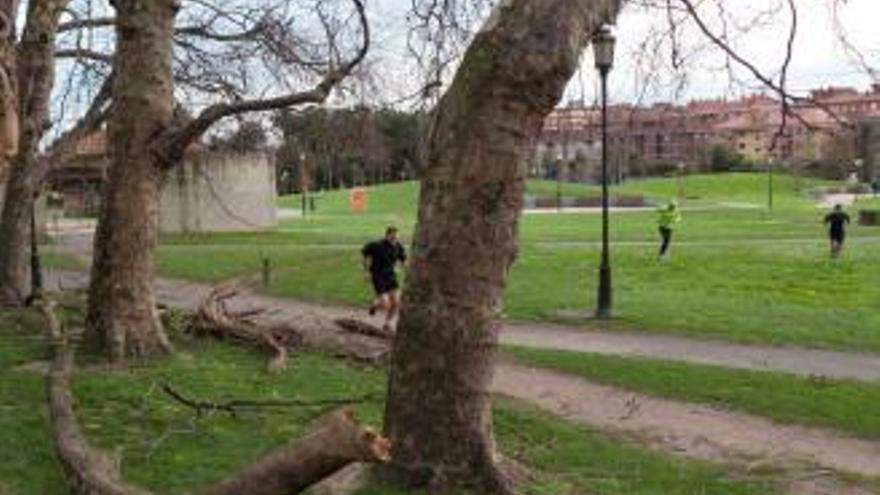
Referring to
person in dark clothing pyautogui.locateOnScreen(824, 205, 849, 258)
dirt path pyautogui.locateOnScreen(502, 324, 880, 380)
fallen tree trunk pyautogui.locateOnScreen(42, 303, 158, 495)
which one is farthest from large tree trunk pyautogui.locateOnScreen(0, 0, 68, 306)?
person in dark clothing pyautogui.locateOnScreen(824, 205, 849, 258)

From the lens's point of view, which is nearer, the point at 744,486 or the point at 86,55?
the point at 744,486

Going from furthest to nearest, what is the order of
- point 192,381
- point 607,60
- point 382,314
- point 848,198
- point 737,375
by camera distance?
point 848,198
point 382,314
point 607,60
point 737,375
point 192,381

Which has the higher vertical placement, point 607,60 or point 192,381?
point 607,60

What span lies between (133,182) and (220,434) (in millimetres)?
5193

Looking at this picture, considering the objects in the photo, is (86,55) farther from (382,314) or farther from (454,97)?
(454,97)

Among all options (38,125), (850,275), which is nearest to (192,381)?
(38,125)

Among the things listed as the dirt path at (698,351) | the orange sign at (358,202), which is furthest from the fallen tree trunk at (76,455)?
the orange sign at (358,202)

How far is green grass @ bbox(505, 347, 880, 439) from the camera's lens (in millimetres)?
15930

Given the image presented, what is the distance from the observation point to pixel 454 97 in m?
9.90

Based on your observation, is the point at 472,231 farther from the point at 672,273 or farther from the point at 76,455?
the point at 672,273

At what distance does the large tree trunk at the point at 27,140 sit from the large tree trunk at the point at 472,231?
45.6ft

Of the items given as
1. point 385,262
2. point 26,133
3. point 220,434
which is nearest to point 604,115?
point 385,262

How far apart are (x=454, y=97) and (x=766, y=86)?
3580 mm

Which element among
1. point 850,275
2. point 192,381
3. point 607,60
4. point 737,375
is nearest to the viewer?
point 192,381
